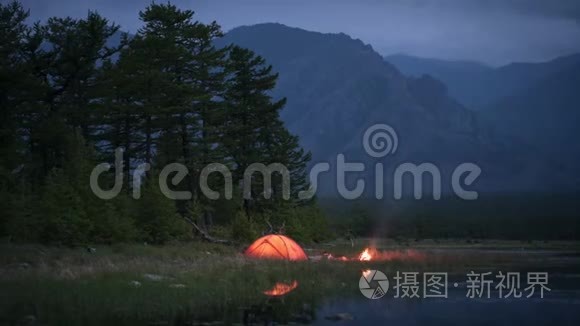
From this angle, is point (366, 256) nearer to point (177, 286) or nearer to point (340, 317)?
point (177, 286)

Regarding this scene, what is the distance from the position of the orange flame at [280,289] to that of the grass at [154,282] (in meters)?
0.26

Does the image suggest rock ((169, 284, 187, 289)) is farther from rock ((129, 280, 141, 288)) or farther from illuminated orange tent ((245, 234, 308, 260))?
illuminated orange tent ((245, 234, 308, 260))

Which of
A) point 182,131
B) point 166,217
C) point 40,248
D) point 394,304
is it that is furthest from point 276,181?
point 394,304

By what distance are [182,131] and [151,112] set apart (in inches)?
113

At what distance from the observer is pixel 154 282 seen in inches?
934

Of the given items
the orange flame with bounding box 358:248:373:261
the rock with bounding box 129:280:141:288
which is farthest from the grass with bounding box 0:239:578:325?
the orange flame with bounding box 358:248:373:261

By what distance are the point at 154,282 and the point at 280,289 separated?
506cm

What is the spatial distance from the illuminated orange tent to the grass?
2445 mm

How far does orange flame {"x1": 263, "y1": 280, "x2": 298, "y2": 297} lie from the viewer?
83.5 ft

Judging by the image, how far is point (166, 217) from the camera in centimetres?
3766

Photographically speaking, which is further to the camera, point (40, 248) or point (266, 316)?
point (40, 248)

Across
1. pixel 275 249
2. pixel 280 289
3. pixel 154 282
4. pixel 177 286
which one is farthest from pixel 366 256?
pixel 154 282

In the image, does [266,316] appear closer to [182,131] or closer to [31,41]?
[182,131]

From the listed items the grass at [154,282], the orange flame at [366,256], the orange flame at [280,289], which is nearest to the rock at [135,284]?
the grass at [154,282]
